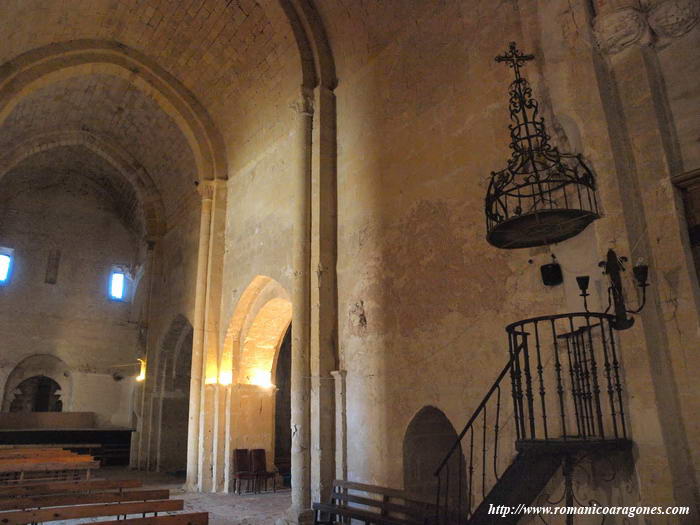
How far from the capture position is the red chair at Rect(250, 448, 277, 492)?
460 inches

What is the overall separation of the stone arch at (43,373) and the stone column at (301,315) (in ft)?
48.9

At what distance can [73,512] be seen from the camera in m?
5.35

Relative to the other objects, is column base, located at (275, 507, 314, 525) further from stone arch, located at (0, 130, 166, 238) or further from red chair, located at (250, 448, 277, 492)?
stone arch, located at (0, 130, 166, 238)

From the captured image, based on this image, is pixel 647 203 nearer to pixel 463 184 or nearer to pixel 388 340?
pixel 463 184

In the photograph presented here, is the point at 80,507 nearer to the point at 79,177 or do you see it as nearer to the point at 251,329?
the point at 251,329

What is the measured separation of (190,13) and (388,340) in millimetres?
8456

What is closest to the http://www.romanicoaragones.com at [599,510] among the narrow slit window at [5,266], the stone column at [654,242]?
the stone column at [654,242]

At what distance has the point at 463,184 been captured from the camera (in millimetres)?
7781

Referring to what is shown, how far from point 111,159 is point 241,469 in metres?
11.2

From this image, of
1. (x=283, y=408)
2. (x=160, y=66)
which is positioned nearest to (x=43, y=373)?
(x=283, y=408)

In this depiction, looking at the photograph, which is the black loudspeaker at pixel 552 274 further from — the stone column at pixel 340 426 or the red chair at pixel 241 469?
the red chair at pixel 241 469

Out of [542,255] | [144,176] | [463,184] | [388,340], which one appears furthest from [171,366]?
[542,255]

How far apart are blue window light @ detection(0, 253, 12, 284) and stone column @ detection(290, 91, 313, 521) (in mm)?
15210

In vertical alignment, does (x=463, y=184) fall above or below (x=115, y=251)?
below
